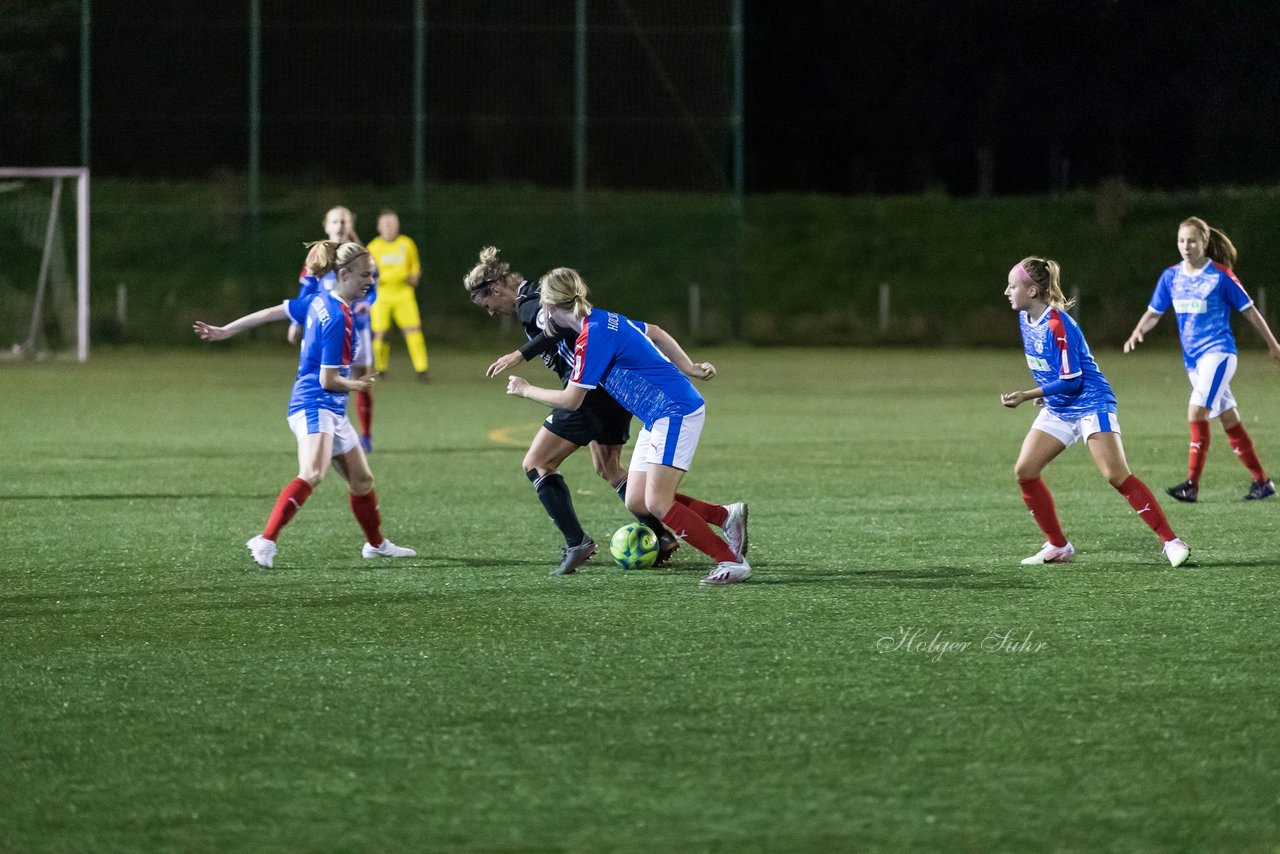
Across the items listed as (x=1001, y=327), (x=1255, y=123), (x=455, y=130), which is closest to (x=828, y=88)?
(x=1255, y=123)

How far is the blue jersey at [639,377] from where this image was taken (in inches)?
292

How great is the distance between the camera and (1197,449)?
10531 millimetres

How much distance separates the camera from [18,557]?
8383mm

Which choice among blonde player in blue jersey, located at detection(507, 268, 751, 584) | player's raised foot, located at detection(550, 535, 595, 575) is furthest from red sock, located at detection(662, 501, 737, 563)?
player's raised foot, located at detection(550, 535, 595, 575)

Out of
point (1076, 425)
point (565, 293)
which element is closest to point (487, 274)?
point (565, 293)

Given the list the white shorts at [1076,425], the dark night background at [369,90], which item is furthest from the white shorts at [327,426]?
the dark night background at [369,90]

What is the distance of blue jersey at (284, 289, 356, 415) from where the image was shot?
799 cm

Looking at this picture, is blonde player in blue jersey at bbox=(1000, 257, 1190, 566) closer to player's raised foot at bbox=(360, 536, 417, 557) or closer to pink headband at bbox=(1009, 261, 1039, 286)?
pink headband at bbox=(1009, 261, 1039, 286)

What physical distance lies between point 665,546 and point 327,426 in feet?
5.10

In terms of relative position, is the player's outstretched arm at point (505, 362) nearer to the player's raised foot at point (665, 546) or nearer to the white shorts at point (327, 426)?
the white shorts at point (327, 426)

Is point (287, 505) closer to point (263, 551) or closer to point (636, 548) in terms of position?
point (263, 551)

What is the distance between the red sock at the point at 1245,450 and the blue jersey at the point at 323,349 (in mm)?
5248

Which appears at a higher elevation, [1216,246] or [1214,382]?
[1216,246]

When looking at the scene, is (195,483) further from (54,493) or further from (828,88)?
(828,88)
